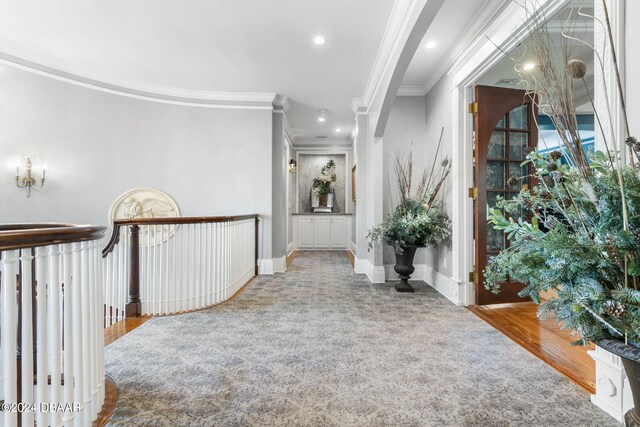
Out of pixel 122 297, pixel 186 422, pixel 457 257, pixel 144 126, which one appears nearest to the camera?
pixel 186 422

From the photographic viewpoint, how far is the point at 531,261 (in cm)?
101

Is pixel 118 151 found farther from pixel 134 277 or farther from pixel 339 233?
pixel 339 233

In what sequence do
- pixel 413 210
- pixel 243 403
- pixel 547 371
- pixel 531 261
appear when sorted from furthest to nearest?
1. pixel 413 210
2. pixel 547 371
3. pixel 243 403
4. pixel 531 261

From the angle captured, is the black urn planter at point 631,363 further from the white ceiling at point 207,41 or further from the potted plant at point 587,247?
the white ceiling at point 207,41

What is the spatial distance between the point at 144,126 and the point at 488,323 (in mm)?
5004

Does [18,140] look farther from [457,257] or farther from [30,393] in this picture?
[457,257]

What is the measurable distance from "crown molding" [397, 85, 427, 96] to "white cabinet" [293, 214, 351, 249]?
12.2ft

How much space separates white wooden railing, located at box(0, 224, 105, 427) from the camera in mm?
1016

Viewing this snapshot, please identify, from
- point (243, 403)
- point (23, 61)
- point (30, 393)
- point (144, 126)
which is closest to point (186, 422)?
point (243, 403)

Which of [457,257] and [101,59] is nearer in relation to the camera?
[457,257]

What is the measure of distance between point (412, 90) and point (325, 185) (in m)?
3.76

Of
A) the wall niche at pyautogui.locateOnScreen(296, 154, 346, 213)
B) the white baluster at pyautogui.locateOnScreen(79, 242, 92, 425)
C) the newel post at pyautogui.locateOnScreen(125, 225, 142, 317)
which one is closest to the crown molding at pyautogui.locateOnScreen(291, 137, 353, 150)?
the wall niche at pyautogui.locateOnScreen(296, 154, 346, 213)

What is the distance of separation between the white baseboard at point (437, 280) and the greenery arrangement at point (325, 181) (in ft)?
12.2

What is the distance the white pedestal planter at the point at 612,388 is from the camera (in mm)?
1361
